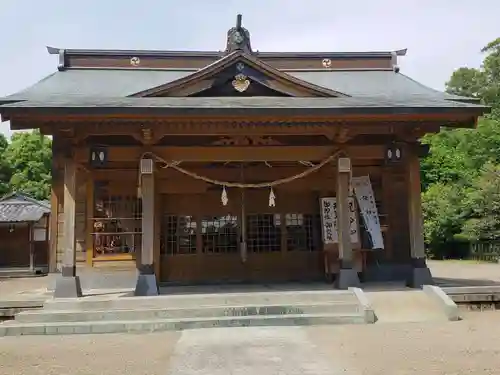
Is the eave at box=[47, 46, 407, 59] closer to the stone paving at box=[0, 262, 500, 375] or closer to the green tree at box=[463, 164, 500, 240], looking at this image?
the stone paving at box=[0, 262, 500, 375]

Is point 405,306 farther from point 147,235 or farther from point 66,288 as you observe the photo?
point 66,288

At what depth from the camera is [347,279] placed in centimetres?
962

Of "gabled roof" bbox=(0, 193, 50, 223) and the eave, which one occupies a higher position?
the eave

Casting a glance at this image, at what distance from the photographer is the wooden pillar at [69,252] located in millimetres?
9242

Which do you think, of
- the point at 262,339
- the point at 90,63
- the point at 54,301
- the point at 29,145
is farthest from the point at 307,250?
the point at 29,145

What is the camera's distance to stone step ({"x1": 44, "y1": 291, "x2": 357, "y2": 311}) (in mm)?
8602

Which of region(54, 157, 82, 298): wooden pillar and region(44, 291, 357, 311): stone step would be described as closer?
region(44, 291, 357, 311): stone step

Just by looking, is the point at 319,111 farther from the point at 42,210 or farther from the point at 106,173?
the point at 42,210

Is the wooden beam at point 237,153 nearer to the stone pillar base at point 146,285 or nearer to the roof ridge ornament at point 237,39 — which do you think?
the stone pillar base at point 146,285

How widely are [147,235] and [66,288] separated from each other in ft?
6.13

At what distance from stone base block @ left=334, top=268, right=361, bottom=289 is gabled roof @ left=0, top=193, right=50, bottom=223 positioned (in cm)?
1657

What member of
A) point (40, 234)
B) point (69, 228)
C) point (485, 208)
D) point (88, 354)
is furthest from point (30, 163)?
point (88, 354)

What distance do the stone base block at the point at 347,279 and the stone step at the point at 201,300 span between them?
480 mm

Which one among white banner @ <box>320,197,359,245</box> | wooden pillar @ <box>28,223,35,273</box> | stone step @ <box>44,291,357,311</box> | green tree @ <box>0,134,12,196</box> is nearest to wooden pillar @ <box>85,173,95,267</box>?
stone step @ <box>44,291,357,311</box>
